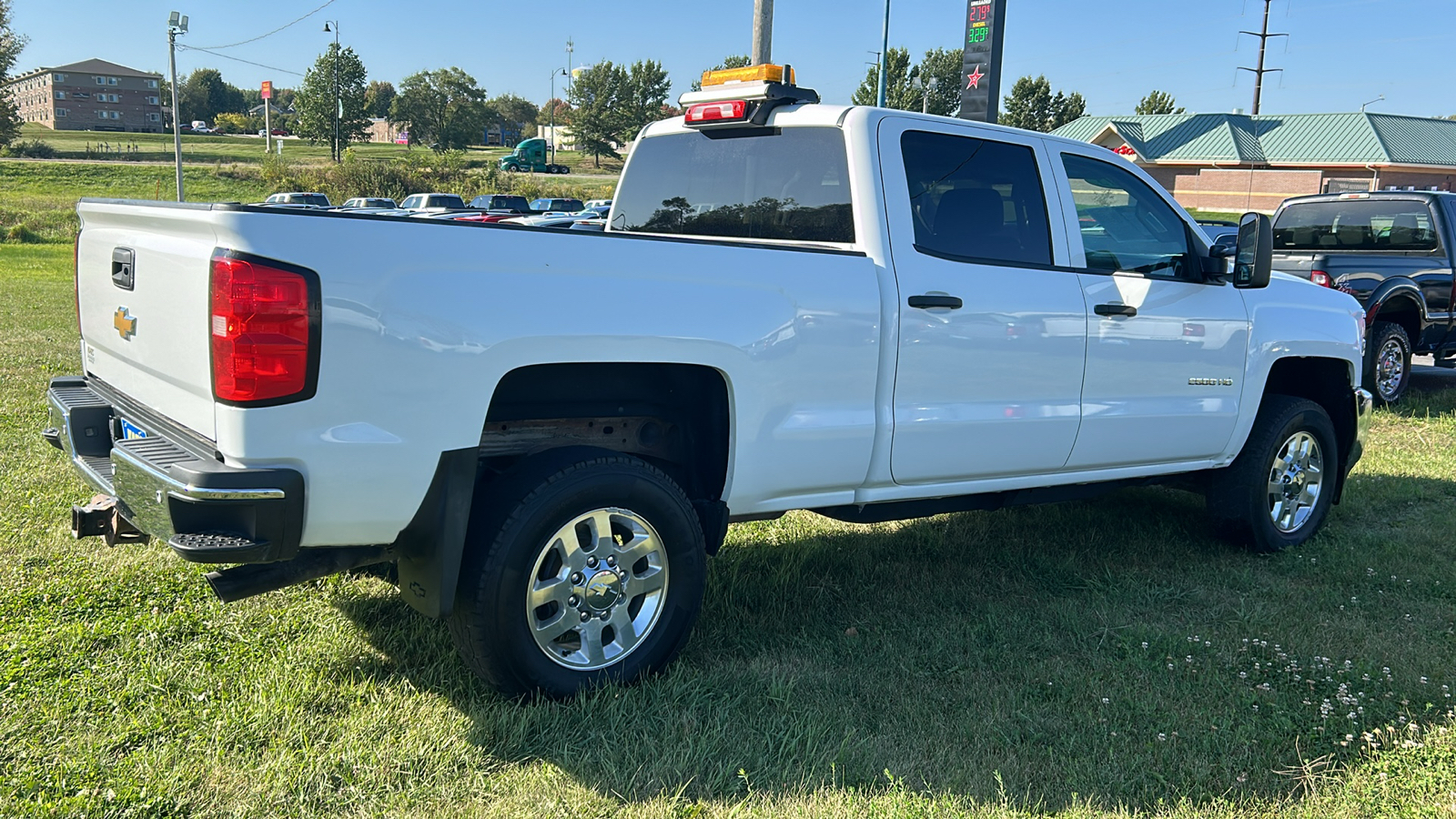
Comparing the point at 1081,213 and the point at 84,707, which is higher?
the point at 1081,213

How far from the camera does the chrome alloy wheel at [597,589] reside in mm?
3484

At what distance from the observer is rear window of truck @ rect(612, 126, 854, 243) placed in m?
4.26

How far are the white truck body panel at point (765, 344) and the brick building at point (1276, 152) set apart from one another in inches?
1739

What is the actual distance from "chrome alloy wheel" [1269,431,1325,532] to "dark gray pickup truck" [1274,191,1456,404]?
4503 mm

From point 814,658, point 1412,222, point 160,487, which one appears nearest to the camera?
point 160,487

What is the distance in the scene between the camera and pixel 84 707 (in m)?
3.39

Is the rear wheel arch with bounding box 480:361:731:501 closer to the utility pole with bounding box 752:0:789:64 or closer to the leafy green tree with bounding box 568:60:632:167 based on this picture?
the utility pole with bounding box 752:0:789:64

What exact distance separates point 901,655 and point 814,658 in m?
0.33

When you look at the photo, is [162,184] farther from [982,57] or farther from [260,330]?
[260,330]

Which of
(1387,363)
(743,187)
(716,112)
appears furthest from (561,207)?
(743,187)

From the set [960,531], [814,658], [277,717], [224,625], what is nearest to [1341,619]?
[960,531]

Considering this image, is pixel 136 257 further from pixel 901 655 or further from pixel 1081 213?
pixel 1081 213

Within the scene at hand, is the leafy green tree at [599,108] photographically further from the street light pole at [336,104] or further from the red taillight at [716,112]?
the red taillight at [716,112]

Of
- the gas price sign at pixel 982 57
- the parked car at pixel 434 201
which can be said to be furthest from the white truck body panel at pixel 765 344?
the parked car at pixel 434 201
